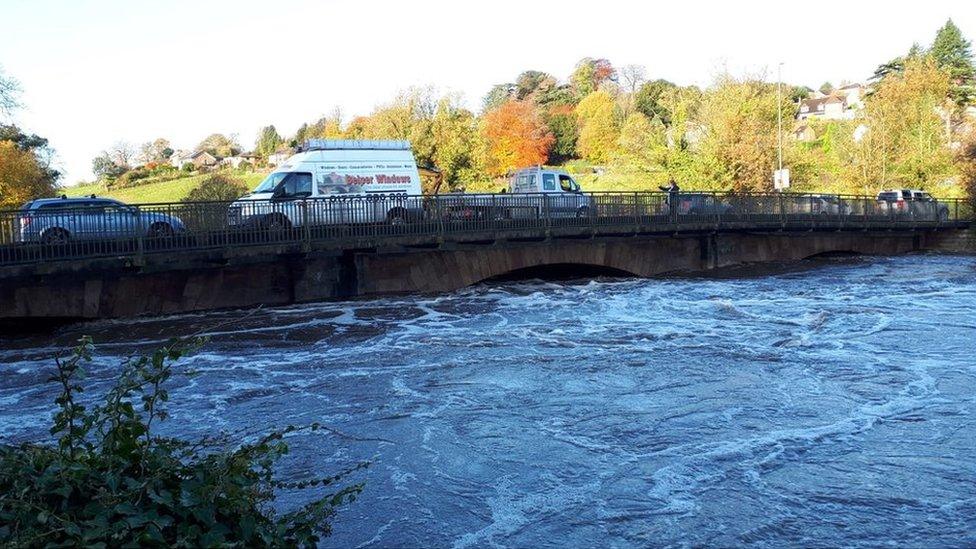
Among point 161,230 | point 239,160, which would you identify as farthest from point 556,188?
point 239,160

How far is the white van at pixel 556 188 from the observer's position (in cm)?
2712

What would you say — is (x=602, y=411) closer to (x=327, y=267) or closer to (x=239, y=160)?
(x=327, y=267)

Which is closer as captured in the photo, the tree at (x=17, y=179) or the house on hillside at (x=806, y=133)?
the tree at (x=17, y=179)

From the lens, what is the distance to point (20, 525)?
4.43 m

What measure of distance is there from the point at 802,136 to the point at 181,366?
390ft

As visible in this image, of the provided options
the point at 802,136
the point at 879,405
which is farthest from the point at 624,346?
the point at 802,136

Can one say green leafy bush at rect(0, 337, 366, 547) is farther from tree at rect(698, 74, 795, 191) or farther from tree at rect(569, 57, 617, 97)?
tree at rect(569, 57, 617, 97)

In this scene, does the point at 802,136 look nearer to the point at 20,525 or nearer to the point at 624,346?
the point at 624,346

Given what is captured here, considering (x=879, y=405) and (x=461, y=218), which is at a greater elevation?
(x=461, y=218)

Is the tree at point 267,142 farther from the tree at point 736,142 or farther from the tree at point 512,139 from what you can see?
the tree at point 736,142

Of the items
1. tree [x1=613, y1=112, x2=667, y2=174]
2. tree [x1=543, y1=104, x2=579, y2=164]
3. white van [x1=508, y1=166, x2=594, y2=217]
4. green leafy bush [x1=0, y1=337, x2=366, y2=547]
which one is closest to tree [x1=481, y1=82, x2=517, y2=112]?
tree [x1=543, y1=104, x2=579, y2=164]

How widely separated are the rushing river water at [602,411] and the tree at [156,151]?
122856 mm

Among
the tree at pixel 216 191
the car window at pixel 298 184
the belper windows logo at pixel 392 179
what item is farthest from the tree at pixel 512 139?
the car window at pixel 298 184

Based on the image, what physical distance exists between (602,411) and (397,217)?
1242 cm
